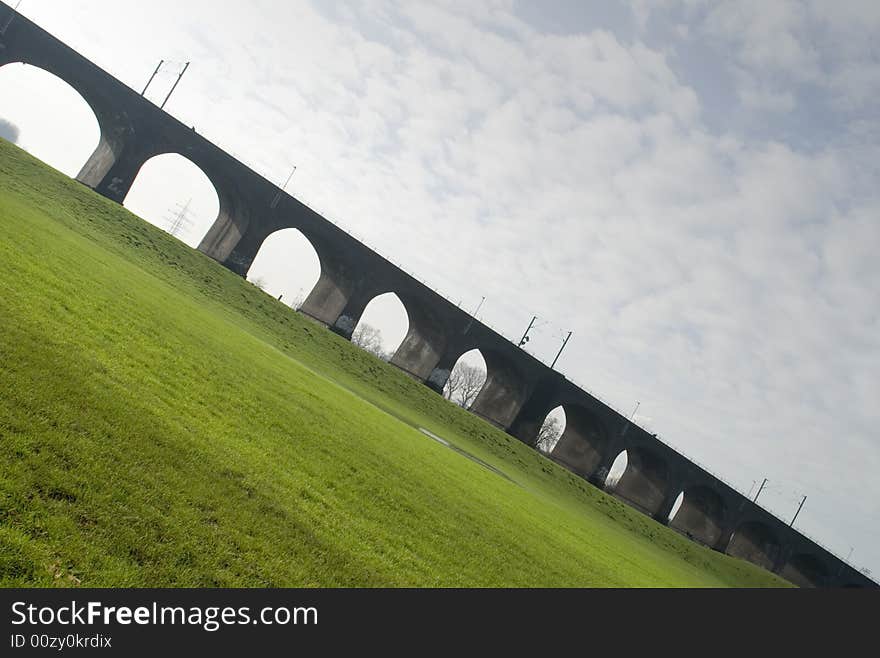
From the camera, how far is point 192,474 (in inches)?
210

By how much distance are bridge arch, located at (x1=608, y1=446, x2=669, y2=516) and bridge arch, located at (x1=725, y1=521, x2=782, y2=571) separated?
12653 mm

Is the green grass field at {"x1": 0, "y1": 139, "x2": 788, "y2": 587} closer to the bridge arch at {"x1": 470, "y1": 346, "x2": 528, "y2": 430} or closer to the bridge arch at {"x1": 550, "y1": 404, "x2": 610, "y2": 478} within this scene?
the bridge arch at {"x1": 470, "y1": 346, "x2": 528, "y2": 430}

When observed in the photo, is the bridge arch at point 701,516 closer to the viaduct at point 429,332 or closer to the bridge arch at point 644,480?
the viaduct at point 429,332

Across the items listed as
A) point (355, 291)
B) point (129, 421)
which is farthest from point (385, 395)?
point (129, 421)

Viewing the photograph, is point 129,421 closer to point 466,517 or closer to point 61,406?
point 61,406

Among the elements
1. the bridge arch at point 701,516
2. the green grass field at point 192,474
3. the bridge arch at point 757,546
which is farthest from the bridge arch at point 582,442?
the green grass field at point 192,474

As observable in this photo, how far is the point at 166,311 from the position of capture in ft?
42.2

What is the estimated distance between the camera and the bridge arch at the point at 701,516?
5184 centimetres

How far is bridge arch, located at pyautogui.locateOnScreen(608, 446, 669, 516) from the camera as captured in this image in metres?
48.8

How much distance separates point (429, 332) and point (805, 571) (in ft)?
171

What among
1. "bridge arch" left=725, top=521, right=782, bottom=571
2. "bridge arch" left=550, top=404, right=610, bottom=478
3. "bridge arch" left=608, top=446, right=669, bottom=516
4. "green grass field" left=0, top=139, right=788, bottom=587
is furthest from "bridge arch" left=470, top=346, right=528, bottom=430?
"bridge arch" left=725, top=521, right=782, bottom=571

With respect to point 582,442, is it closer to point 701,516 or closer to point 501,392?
point 501,392
